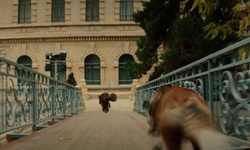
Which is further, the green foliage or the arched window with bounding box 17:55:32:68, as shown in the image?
the arched window with bounding box 17:55:32:68

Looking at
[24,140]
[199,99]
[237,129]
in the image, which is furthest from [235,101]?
[24,140]

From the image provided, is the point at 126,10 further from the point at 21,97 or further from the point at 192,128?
the point at 192,128

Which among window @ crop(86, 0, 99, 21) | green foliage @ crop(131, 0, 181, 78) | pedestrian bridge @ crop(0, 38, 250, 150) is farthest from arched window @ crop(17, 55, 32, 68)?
pedestrian bridge @ crop(0, 38, 250, 150)

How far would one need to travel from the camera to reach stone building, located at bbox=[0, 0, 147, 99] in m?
38.2

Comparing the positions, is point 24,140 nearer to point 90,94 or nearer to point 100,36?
point 90,94

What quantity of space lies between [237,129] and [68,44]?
3479 centimetres

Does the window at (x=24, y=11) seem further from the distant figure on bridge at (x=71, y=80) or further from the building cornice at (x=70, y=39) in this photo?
the distant figure on bridge at (x=71, y=80)

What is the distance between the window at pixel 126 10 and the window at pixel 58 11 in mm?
5824

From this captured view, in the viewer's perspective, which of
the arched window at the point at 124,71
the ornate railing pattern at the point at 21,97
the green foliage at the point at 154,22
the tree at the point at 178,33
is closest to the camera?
the ornate railing pattern at the point at 21,97

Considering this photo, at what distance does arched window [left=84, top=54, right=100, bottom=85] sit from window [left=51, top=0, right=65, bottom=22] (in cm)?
479

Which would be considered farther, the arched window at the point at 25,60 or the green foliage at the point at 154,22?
the arched window at the point at 25,60

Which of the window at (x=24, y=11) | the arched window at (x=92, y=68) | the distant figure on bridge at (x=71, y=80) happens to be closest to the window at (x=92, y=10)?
the arched window at (x=92, y=68)

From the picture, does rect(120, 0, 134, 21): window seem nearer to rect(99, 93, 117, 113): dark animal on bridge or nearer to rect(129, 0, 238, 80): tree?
rect(129, 0, 238, 80): tree

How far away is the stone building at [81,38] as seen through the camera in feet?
125
